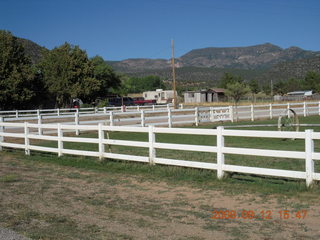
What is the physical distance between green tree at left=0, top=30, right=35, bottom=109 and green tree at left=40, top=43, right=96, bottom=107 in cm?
334

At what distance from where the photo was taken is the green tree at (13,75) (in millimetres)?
48375

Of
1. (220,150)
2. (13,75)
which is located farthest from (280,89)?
(220,150)

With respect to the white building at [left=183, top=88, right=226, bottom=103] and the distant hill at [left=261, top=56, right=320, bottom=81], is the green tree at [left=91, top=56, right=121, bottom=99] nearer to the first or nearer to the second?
the white building at [left=183, top=88, right=226, bottom=103]

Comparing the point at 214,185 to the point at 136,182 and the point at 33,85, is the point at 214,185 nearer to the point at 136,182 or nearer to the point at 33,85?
the point at 136,182

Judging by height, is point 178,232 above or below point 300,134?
below

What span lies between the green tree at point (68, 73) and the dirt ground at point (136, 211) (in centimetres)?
4532

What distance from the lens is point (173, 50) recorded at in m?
46.1

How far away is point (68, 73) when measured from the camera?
54438 millimetres

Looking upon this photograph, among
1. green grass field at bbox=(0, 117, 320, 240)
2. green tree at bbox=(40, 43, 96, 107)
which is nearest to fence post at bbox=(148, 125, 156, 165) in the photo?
green grass field at bbox=(0, 117, 320, 240)

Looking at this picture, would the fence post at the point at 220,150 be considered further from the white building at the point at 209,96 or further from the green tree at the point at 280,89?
the green tree at the point at 280,89

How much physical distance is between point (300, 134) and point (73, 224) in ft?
14.9

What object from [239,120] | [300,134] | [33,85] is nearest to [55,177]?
[300,134]

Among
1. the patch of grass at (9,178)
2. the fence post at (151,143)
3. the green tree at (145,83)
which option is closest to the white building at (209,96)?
the green tree at (145,83)

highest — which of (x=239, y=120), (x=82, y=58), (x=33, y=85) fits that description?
(x=82, y=58)
